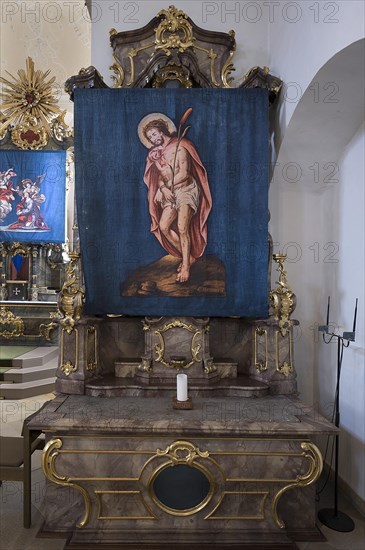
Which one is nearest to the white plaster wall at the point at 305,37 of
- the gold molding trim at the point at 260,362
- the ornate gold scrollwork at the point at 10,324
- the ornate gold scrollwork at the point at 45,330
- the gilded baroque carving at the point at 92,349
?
the gold molding trim at the point at 260,362

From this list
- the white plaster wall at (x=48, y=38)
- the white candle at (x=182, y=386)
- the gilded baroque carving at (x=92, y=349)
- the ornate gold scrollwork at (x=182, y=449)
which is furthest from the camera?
the white plaster wall at (x=48, y=38)

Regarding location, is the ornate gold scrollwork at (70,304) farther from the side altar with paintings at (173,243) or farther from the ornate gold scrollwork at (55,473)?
the ornate gold scrollwork at (55,473)

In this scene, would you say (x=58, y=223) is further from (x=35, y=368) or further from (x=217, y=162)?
(x=217, y=162)

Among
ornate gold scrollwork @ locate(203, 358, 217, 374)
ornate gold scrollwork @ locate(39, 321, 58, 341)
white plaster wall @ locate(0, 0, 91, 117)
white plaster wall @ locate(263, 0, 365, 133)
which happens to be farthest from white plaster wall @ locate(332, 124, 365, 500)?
white plaster wall @ locate(0, 0, 91, 117)

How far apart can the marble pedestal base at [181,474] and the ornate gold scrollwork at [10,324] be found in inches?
239

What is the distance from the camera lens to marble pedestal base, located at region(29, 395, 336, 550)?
2.86 meters

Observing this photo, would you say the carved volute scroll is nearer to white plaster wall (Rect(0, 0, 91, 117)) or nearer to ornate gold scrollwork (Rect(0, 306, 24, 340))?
white plaster wall (Rect(0, 0, 91, 117))

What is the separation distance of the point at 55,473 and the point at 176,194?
7.83 feet

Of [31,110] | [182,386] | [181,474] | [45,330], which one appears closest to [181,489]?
[181,474]

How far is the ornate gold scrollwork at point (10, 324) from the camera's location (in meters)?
8.55

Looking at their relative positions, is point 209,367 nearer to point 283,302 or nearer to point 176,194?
point 283,302

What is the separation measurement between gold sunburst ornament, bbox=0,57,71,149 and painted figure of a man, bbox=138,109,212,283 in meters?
5.38

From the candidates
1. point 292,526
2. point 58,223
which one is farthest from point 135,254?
point 58,223

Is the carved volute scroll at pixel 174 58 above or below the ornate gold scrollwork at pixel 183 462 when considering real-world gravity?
above
